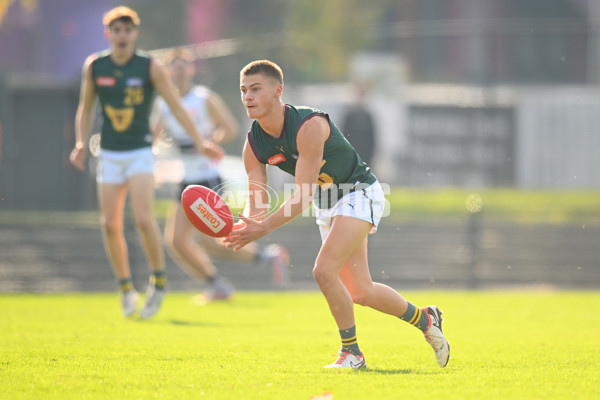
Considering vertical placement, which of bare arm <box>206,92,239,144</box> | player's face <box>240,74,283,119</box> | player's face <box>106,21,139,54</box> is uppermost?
player's face <box>106,21,139,54</box>

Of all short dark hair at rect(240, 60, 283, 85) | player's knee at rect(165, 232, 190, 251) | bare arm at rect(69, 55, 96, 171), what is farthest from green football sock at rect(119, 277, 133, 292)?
short dark hair at rect(240, 60, 283, 85)

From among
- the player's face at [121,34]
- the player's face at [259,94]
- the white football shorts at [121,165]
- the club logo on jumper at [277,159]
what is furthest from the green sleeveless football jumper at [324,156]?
the player's face at [121,34]

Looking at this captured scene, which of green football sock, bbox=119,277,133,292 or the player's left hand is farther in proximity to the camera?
green football sock, bbox=119,277,133,292

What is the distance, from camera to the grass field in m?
4.92

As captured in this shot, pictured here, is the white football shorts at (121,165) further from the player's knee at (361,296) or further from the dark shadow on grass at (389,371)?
the dark shadow on grass at (389,371)

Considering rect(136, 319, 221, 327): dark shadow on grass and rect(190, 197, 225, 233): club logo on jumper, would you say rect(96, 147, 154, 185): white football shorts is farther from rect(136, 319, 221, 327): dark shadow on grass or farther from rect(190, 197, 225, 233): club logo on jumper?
rect(190, 197, 225, 233): club logo on jumper

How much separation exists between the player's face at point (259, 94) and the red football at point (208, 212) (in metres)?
0.55

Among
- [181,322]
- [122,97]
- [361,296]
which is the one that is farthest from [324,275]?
[122,97]

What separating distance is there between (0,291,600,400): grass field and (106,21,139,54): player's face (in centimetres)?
242

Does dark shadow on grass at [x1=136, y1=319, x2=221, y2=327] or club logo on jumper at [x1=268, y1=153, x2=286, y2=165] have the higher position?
club logo on jumper at [x1=268, y1=153, x2=286, y2=165]

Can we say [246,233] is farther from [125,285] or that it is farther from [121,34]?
[121,34]

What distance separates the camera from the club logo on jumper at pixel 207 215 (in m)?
5.51

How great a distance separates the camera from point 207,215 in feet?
18.2

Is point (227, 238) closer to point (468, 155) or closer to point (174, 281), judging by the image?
point (174, 281)
